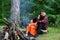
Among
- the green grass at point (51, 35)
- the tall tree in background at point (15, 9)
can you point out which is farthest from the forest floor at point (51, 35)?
Answer: the tall tree in background at point (15, 9)

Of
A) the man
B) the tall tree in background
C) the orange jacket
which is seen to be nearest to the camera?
the orange jacket

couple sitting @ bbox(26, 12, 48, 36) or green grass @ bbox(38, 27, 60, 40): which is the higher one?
couple sitting @ bbox(26, 12, 48, 36)

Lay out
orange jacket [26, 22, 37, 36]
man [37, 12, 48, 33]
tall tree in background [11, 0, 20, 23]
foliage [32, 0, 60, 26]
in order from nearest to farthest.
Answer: orange jacket [26, 22, 37, 36] → man [37, 12, 48, 33] → tall tree in background [11, 0, 20, 23] → foliage [32, 0, 60, 26]

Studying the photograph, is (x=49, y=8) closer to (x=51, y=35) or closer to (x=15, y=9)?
(x=15, y=9)

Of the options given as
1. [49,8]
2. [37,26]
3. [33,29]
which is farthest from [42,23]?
[49,8]

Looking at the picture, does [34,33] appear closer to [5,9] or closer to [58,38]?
[58,38]

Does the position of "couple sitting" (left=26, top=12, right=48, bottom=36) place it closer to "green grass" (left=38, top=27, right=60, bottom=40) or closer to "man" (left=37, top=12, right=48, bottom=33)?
"man" (left=37, top=12, right=48, bottom=33)

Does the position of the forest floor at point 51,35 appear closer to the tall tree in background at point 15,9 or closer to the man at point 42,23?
the man at point 42,23

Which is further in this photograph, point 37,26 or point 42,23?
point 42,23

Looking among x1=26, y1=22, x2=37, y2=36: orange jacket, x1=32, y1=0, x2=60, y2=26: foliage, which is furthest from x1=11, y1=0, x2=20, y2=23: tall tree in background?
x1=26, y1=22, x2=37, y2=36: orange jacket

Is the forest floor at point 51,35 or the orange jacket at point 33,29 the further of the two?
the orange jacket at point 33,29

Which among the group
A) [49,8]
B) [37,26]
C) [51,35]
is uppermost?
[37,26]

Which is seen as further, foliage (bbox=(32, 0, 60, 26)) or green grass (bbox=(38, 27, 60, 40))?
foliage (bbox=(32, 0, 60, 26))

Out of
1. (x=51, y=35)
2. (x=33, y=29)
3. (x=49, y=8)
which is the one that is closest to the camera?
(x=33, y=29)
